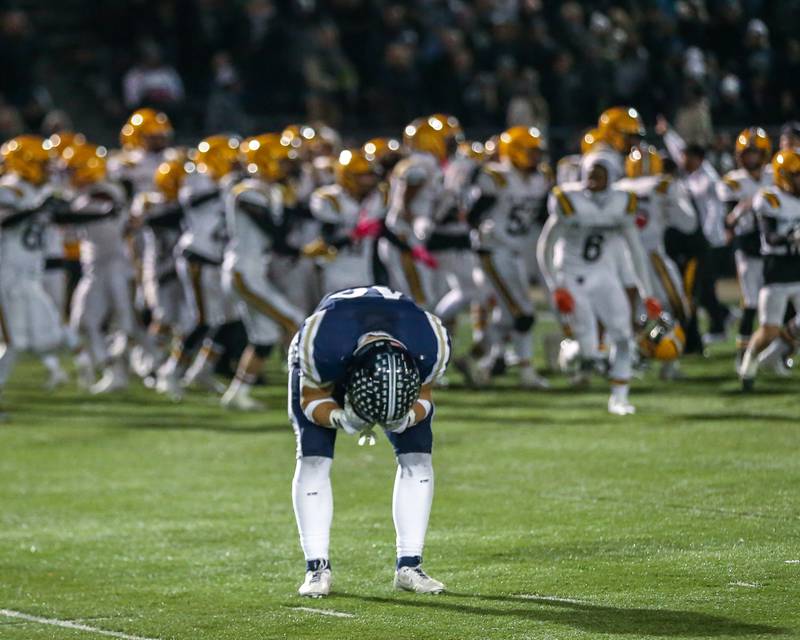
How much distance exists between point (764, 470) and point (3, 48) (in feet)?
50.7

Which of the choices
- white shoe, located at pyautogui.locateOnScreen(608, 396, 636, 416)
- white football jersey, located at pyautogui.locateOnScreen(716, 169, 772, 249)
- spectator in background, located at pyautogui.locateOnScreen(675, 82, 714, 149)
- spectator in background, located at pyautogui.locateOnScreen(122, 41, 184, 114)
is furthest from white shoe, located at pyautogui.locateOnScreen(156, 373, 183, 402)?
spectator in background, located at pyautogui.locateOnScreen(122, 41, 184, 114)

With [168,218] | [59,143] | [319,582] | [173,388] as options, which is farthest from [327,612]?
[59,143]

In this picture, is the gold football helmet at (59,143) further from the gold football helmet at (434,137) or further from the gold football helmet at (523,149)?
the gold football helmet at (523,149)

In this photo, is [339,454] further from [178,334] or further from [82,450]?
[178,334]

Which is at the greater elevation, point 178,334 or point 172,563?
point 178,334

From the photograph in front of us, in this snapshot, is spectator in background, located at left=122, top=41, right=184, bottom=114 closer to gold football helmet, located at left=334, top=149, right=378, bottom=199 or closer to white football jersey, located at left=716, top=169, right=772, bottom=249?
gold football helmet, located at left=334, top=149, right=378, bottom=199

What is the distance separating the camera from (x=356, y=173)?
1509cm

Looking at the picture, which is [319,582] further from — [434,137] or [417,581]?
[434,137]

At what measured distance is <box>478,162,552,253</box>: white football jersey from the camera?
15.8m

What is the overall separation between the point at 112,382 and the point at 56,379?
55 centimetres

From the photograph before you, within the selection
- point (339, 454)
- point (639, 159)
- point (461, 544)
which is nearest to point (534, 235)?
point (639, 159)

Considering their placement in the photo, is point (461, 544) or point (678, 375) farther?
point (678, 375)

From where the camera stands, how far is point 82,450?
13.4 meters

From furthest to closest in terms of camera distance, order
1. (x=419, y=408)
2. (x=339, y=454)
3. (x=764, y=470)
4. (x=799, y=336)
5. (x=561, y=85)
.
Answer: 1. (x=561, y=85)
2. (x=799, y=336)
3. (x=339, y=454)
4. (x=764, y=470)
5. (x=419, y=408)
